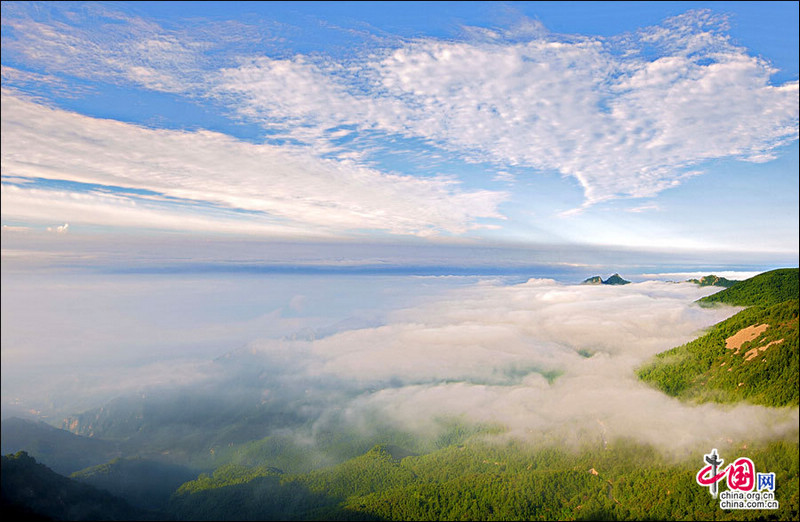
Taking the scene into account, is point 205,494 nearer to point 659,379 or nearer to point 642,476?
point 642,476

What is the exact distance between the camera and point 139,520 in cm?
12938

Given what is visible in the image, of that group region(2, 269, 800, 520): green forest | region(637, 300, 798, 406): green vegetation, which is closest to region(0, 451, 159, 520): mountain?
region(2, 269, 800, 520): green forest

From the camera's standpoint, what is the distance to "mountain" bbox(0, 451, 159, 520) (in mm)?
105312

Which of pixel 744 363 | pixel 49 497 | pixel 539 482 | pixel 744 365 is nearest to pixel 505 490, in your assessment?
pixel 539 482

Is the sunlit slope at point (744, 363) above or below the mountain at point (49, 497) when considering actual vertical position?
above

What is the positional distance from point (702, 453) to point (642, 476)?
2228 centimetres

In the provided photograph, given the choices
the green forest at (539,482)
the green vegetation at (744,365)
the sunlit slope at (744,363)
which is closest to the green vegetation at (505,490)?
the green forest at (539,482)

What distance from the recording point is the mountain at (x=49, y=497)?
105 meters

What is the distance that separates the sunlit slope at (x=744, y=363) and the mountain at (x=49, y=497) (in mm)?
222892

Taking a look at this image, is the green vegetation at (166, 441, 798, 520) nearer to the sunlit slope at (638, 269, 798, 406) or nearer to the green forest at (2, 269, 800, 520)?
the green forest at (2, 269, 800, 520)

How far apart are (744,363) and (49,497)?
Answer: 24332 centimetres

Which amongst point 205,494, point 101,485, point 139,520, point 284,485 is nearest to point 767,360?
point 284,485

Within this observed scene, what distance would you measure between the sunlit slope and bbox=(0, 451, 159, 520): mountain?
223 meters

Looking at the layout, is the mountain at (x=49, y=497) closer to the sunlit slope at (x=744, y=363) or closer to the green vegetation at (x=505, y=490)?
the green vegetation at (x=505, y=490)
